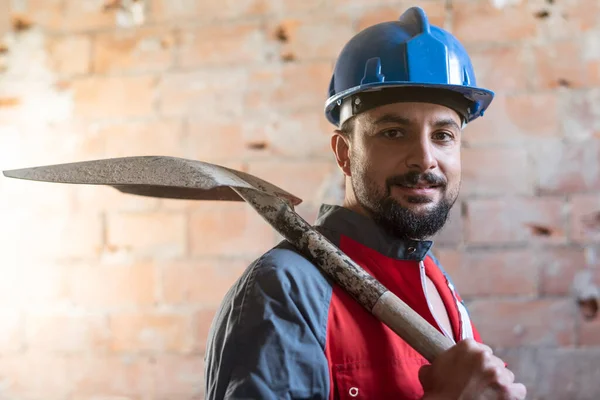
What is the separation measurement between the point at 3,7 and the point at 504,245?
1873mm

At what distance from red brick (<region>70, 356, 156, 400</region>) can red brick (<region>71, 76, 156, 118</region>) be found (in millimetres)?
812

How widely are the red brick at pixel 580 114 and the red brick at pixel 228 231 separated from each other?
97 centimetres

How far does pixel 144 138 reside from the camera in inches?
72.6

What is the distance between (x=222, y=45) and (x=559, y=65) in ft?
3.52

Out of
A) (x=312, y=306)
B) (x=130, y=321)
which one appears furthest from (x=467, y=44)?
(x=130, y=321)

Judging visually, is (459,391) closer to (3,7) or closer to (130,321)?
(130,321)

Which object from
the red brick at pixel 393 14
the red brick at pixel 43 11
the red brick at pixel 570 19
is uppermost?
the red brick at pixel 43 11

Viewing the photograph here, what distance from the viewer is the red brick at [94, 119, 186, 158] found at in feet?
6.01

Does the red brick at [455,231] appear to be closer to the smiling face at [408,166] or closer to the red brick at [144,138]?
the smiling face at [408,166]

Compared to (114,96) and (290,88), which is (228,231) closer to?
(290,88)

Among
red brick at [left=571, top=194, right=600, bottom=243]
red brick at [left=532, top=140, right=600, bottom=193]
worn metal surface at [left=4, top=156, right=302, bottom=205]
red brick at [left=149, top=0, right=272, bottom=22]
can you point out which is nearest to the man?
worn metal surface at [left=4, top=156, right=302, bottom=205]

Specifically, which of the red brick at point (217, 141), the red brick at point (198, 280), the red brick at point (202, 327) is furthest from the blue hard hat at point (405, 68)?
the red brick at point (202, 327)

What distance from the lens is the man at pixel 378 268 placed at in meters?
0.89

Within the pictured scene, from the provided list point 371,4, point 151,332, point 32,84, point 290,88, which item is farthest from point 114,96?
point 371,4
